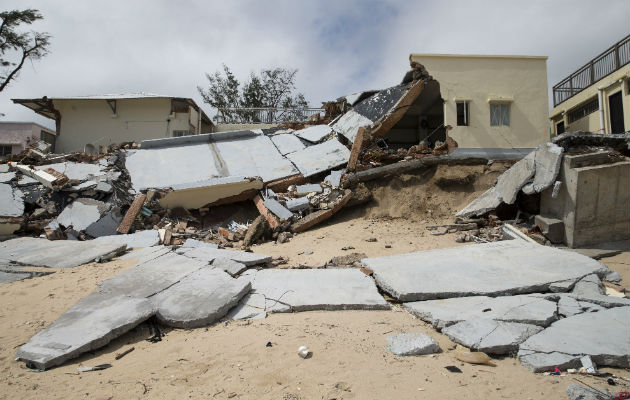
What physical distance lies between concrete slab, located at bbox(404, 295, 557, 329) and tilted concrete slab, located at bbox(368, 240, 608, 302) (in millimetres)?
169

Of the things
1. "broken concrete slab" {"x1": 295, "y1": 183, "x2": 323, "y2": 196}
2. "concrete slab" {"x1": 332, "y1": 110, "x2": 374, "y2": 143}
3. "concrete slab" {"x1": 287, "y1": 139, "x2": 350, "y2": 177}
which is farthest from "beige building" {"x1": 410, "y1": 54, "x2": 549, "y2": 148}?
"broken concrete slab" {"x1": 295, "y1": 183, "x2": 323, "y2": 196}

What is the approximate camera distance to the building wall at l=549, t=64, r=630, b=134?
12209 millimetres

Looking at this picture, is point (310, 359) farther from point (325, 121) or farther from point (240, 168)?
point (325, 121)

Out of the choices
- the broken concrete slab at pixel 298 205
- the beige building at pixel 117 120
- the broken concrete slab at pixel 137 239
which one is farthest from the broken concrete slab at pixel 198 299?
the beige building at pixel 117 120

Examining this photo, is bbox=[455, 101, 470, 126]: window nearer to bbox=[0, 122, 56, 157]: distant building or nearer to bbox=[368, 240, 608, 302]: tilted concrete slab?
bbox=[368, 240, 608, 302]: tilted concrete slab

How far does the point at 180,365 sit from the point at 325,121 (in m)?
10.9

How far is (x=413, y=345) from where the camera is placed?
2570 mm

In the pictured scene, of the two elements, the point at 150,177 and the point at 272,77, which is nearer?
the point at 150,177

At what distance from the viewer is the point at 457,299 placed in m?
3.47

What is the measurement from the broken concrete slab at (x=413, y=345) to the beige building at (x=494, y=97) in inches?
477

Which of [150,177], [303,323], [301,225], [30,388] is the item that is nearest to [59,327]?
[30,388]

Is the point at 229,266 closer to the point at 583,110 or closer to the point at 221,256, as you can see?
the point at 221,256

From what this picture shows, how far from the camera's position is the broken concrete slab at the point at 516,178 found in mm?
5879

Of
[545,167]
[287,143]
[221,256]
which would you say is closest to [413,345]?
[221,256]
